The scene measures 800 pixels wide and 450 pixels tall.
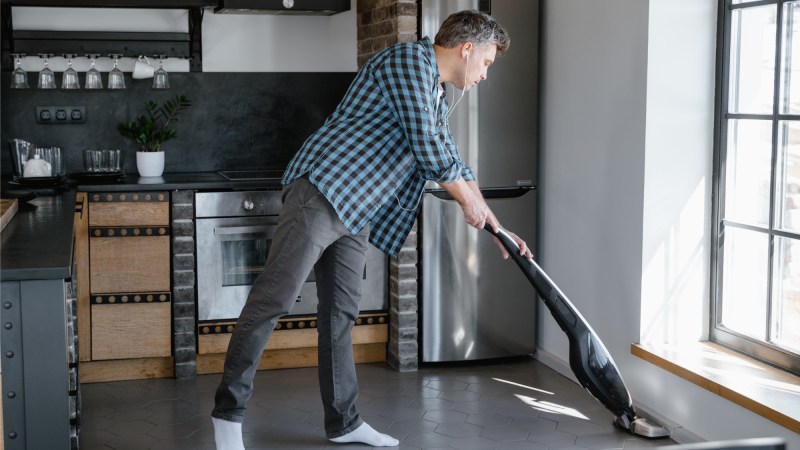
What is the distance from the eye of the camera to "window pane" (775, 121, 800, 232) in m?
3.31

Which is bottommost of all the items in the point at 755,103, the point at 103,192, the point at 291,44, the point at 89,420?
the point at 89,420

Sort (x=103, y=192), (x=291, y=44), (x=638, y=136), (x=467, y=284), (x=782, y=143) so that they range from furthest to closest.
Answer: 1. (x=291, y=44)
2. (x=467, y=284)
3. (x=103, y=192)
4. (x=638, y=136)
5. (x=782, y=143)

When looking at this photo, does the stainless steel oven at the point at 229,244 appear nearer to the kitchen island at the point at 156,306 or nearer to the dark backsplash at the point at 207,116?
the kitchen island at the point at 156,306

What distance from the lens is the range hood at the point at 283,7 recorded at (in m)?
4.52

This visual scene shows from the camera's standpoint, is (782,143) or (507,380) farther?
(507,380)

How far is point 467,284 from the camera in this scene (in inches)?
178

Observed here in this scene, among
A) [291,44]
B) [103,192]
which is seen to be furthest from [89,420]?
[291,44]

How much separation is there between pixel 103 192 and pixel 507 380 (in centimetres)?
195

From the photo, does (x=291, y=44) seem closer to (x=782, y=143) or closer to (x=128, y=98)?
(x=128, y=98)

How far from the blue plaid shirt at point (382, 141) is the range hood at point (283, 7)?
4.89ft

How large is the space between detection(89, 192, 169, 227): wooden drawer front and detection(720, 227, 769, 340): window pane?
235 cm

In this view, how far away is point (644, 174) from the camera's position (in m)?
3.74

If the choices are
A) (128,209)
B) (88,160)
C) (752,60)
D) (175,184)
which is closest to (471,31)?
(752,60)

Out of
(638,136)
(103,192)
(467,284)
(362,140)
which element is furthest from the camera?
(467,284)
